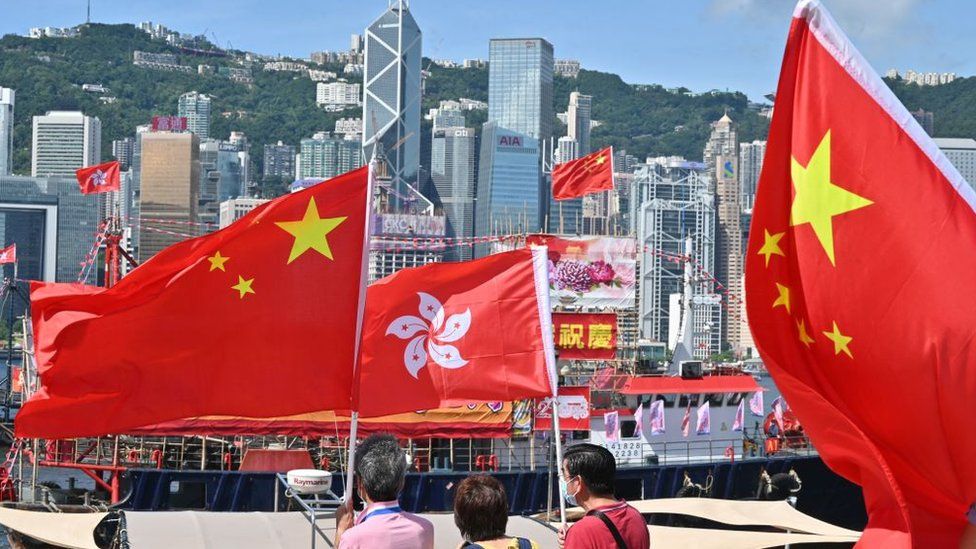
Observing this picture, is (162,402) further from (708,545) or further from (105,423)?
(708,545)

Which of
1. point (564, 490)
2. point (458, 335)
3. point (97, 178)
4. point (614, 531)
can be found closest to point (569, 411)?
point (458, 335)

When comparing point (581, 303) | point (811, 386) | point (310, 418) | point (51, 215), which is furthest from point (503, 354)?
point (51, 215)

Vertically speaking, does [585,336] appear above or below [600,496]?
below

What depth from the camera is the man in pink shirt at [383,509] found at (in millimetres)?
6711

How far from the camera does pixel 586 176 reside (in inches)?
1518

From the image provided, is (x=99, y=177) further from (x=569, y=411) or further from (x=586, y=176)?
(x=569, y=411)

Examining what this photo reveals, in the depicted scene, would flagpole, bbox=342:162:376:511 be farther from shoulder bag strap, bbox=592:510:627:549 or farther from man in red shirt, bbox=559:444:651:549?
shoulder bag strap, bbox=592:510:627:549

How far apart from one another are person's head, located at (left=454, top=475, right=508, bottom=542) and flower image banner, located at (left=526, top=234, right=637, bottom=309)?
2744 centimetres

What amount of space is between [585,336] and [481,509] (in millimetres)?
24683

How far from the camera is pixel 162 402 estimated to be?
39.2 feet

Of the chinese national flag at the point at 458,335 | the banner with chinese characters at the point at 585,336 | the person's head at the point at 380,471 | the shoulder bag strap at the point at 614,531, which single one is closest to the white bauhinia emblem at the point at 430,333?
the chinese national flag at the point at 458,335

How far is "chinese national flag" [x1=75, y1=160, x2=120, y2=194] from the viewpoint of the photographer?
39438 mm

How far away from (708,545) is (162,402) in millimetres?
8375

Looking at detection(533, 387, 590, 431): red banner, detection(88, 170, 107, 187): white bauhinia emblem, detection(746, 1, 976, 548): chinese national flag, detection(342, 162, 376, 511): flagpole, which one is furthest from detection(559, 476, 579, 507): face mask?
detection(88, 170, 107, 187): white bauhinia emblem
